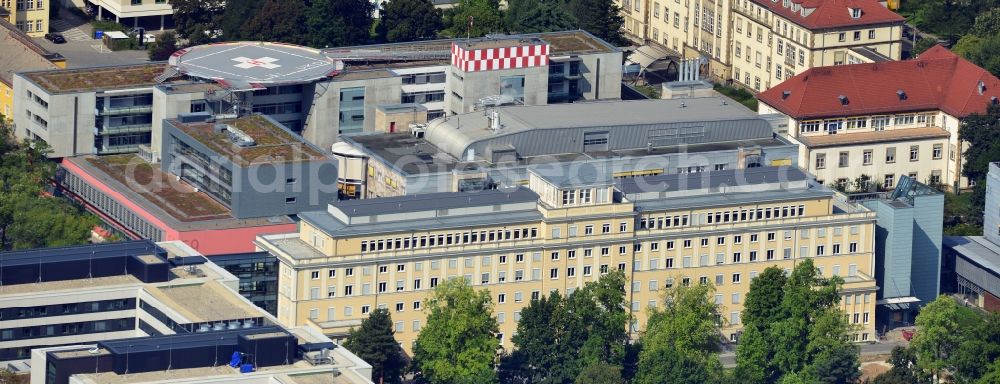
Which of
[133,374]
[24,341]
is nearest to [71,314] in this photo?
[24,341]

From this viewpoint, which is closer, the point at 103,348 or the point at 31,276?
the point at 103,348

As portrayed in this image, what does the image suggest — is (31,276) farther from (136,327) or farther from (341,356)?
(341,356)

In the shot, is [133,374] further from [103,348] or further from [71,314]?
[71,314]

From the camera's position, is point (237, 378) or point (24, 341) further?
point (24, 341)

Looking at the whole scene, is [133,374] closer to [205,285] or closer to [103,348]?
[103,348]
